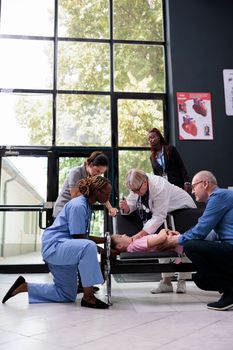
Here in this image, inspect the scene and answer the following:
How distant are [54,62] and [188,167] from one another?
2364 millimetres

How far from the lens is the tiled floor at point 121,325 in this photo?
1620 mm

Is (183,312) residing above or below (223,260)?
below

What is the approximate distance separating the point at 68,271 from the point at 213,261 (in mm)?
997

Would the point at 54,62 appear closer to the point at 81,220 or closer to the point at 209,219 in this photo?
the point at 81,220

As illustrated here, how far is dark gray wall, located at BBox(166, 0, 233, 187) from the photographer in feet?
16.1

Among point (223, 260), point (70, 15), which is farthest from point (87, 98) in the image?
point (223, 260)

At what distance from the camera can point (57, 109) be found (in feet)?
16.4

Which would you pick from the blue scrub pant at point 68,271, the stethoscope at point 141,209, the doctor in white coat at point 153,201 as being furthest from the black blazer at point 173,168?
the blue scrub pant at point 68,271

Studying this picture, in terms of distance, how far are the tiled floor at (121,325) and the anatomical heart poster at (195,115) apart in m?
2.62

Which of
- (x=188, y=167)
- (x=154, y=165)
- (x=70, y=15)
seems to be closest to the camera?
(x=154, y=165)

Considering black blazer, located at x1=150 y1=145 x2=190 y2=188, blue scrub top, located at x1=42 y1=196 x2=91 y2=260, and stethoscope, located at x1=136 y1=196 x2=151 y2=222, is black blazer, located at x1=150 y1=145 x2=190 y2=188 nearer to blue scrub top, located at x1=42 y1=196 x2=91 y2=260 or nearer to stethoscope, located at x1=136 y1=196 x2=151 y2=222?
stethoscope, located at x1=136 y1=196 x2=151 y2=222

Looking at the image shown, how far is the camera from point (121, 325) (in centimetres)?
197

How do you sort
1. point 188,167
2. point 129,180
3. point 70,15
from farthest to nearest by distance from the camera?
point 70,15 → point 188,167 → point 129,180

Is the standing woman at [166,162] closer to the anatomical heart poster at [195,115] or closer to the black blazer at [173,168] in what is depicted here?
the black blazer at [173,168]
